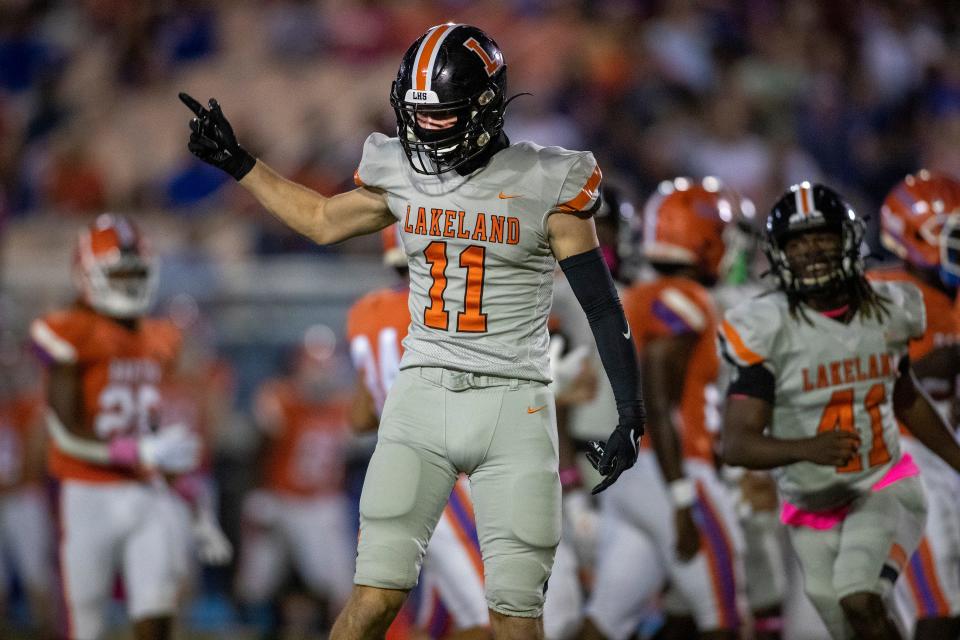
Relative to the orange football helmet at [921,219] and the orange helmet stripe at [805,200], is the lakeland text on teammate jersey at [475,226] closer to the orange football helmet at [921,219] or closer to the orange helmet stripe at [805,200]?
the orange helmet stripe at [805,200]

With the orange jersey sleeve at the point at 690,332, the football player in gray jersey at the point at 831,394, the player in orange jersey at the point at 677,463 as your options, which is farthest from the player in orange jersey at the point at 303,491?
the football player in gray jersey at the point at 831,394

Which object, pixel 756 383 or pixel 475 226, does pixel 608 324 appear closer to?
pixel 475 226

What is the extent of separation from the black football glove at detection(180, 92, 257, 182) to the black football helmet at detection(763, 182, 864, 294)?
168 centimetres

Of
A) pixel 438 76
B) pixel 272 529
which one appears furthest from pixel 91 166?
pixel 438 76

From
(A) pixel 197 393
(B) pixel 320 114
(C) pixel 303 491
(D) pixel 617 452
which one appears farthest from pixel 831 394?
(B) pixel 320 114

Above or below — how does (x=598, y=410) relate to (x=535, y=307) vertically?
below

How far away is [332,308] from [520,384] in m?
5.97

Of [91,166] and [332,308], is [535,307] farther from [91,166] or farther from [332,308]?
[91,166]

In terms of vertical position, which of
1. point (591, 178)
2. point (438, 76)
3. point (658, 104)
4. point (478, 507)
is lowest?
point (478, 507)

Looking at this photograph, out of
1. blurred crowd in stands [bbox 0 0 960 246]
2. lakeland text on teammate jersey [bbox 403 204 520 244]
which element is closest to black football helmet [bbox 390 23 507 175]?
lakeland text on teammate jersey [bbox 403 204 520 244]

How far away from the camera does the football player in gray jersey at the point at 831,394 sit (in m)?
4.21

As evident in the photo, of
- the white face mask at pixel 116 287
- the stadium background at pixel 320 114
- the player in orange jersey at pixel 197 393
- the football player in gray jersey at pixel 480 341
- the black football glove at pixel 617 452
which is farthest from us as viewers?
the stadium background at pixel 320 114

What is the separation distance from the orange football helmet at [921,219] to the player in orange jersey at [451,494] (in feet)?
6.35

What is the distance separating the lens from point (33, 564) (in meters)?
9.38
